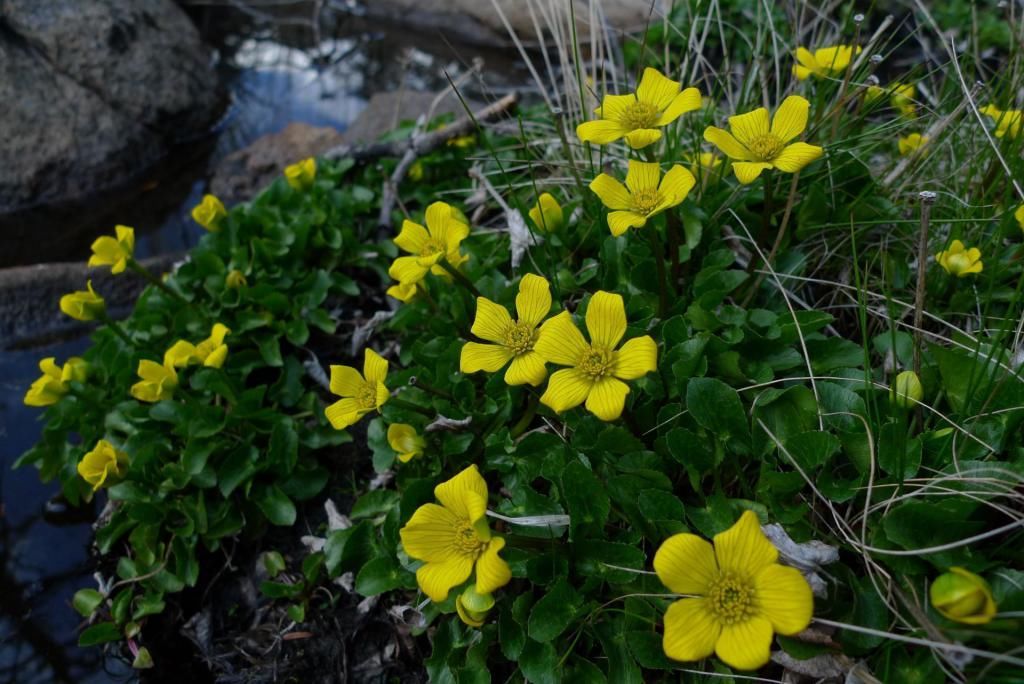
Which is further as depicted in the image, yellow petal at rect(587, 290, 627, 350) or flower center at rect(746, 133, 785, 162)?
flower center at rect(746, 133, 785, 162)

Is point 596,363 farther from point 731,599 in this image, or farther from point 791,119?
point 791,119

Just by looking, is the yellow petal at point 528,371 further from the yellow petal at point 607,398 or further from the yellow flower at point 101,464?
the yellow flower at point 101,464

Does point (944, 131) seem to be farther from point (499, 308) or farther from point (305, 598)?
point (305, 598)

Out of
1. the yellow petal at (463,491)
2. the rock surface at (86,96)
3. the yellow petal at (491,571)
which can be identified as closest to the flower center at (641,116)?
the yellow petal at (463,491)

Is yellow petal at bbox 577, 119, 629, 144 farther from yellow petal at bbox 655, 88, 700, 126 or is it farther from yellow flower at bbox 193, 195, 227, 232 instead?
yellow flower at bbox 193, 195, 227, 232

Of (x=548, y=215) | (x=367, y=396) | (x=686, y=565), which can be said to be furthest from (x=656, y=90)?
(x=686, y=565)

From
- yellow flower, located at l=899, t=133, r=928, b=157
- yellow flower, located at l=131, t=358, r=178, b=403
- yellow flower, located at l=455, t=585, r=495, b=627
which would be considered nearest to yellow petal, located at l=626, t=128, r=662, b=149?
yellow flower, located at l=455, t=585, r=495, b=627
